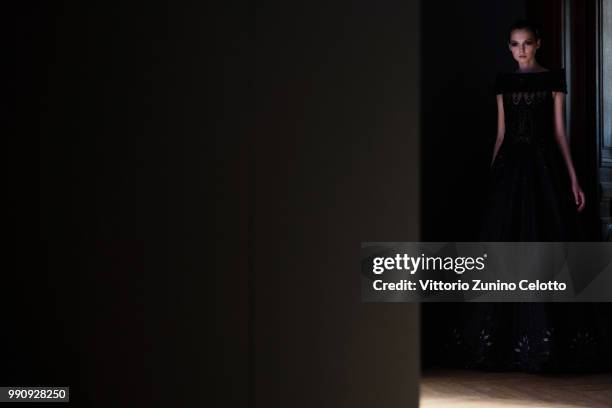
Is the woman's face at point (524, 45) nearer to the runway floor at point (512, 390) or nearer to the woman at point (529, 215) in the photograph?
the woman at point (529, 215)

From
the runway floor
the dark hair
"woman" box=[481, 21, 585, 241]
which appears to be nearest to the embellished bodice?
"woman" box=[481, 21, 585, 241]

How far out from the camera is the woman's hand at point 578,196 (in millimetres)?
3328

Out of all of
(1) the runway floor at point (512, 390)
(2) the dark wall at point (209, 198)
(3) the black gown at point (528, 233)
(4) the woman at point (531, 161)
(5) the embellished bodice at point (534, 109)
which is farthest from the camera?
(5) the embellished bodice at point (534, 109)

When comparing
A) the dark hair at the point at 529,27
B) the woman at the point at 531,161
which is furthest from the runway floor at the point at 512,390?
the dark hair at the point at 529,27

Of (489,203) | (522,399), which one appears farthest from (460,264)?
(522,399)

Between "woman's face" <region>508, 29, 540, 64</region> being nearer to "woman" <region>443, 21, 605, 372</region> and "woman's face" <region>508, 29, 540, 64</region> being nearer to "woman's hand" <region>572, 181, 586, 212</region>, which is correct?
"woman" <region>443, 21, 605, 372</region>

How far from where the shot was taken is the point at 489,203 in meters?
3.40

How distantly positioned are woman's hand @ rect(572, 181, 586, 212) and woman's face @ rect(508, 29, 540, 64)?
56 cm

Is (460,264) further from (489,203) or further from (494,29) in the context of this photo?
(494,29)

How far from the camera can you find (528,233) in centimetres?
329

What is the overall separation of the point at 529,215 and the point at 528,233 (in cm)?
7

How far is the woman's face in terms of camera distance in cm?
343

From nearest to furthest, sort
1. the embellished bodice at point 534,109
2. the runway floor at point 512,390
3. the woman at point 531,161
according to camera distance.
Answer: the runway floor at point 512,390
the woman at point 531,161
the embellished bodice at point 534,109

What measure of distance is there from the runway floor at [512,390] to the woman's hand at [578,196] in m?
0.67
